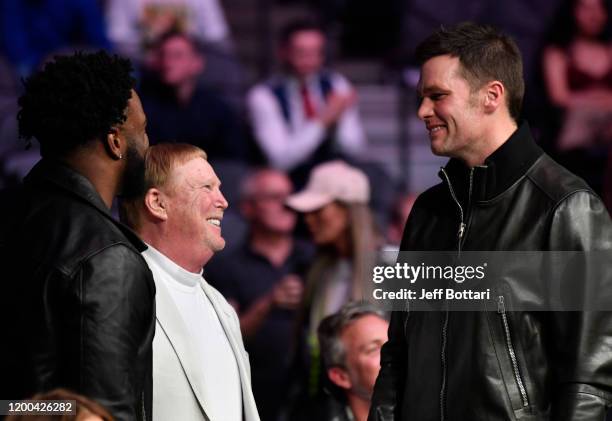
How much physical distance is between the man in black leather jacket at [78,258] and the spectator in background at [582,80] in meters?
4.77

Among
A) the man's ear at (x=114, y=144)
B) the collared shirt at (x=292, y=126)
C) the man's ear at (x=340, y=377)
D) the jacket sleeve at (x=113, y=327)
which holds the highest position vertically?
the collared shirt at (x=292, y=126)

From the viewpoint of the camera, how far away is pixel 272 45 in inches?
320

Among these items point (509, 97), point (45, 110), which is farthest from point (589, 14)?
point (45, 110)

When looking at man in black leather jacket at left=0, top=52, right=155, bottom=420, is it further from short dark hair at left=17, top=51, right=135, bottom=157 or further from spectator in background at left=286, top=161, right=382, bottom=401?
spectator in background at left=286, top=161, right=382, bottom=401

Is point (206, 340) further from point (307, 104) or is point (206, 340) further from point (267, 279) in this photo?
point (307, 104)

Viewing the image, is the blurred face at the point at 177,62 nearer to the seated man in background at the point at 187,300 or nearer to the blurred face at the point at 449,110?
the seated man in background at the point at 187,300

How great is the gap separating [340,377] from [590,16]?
12.6 feet

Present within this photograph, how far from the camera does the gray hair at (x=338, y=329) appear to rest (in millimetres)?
4609

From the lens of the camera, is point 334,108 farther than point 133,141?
Yes

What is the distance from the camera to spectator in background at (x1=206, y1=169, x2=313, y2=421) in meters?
6.23

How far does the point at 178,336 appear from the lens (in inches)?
144

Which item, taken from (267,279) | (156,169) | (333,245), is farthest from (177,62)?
(156,169)

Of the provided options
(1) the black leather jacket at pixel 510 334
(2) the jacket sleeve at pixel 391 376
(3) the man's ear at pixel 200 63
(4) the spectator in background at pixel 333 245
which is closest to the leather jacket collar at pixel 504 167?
(1) the black leather jacket at pixel 510 334

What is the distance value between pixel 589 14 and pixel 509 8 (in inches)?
22.8
